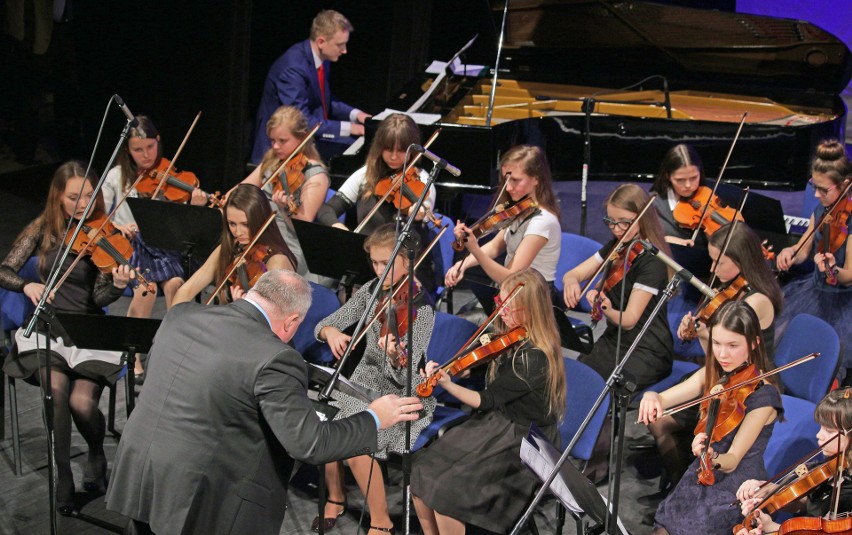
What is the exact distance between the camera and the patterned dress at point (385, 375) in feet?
13.3

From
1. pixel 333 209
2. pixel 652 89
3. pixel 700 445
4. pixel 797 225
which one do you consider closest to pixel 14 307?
pixel 333 209

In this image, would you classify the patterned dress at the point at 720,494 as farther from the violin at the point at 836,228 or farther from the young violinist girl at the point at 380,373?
the violin at the point at 836,228

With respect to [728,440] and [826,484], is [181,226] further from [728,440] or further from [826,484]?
[826,484]

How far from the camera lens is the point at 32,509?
166 inches

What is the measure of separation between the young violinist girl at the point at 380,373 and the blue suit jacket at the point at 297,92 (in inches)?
110

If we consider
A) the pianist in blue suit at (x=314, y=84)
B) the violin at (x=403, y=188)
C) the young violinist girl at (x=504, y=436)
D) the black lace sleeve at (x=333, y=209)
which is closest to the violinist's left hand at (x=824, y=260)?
the young violinist girl at (x=504, y=436)

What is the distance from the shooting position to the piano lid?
754 cm

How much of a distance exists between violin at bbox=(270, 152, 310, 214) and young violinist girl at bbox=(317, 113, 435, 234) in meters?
0.17

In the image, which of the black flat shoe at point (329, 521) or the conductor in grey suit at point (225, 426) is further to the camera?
the black flat shoe at point (329, 521)

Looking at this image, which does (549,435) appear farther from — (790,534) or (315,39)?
(315,39)

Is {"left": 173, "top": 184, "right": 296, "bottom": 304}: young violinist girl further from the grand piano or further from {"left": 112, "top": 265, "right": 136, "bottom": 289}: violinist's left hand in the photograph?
the grand piano

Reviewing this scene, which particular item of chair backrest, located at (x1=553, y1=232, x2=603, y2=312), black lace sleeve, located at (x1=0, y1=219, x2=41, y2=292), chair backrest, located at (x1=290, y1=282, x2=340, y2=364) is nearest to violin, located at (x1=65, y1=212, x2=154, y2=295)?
black lace sleeve, located at (x1=0, y1=219, x2=41, y2=292)

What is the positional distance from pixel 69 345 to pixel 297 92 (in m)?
3.20

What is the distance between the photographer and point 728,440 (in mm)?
3619
